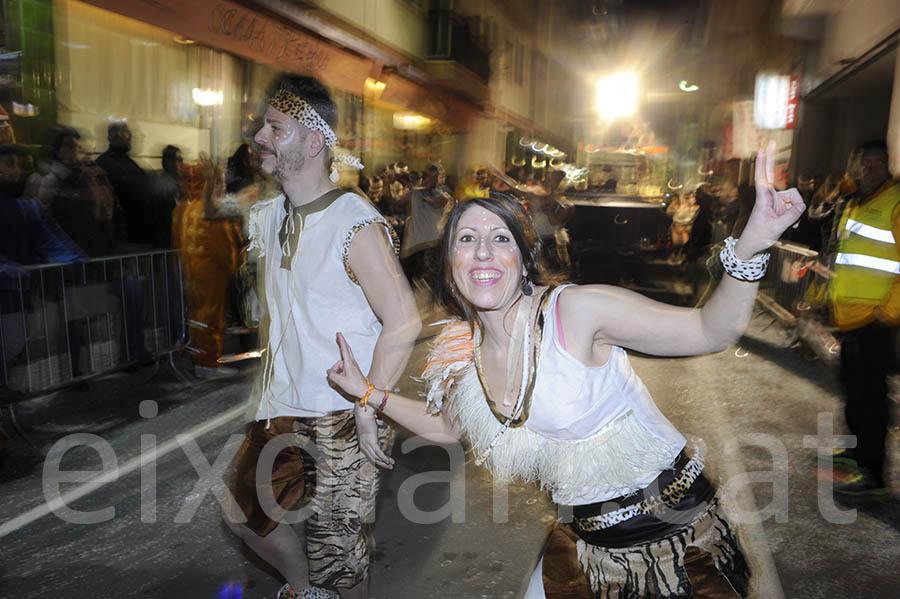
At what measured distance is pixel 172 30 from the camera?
916 centimetres

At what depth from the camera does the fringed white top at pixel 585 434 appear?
2.04 meters

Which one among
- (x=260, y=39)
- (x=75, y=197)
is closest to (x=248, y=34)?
(x=260, y=39)

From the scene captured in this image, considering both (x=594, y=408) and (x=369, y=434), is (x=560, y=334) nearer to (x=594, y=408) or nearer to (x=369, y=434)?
(x=594, y=408)

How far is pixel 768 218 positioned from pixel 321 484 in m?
1.79

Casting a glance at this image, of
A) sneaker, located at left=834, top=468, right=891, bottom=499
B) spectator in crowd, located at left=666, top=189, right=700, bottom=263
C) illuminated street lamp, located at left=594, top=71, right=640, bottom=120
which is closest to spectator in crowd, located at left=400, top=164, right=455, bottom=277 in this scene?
sneaker, located at left=834, top=468, right=891, bottom=499

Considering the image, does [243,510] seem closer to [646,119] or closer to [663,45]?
[646,119]

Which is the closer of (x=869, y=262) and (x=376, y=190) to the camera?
(x=869, y=262)

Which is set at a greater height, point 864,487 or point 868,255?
point 868,255

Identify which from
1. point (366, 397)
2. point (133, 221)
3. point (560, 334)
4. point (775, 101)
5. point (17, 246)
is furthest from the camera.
Result: point (775, 101)

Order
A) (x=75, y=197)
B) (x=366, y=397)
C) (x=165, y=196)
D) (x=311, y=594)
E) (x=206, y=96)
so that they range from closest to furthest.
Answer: (x=366, y=397) → (x=311, y=594) → (x=75, y=197) → (x=165, y=196) → (x=206, y=96)

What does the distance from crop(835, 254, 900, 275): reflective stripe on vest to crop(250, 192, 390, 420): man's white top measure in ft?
10.5

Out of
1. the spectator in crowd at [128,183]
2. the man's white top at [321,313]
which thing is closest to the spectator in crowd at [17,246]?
the spectator in crowd at [128,183]

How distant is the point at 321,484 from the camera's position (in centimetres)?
278

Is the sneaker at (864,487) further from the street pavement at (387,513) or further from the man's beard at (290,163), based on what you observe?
the man's beard at (290,163)
